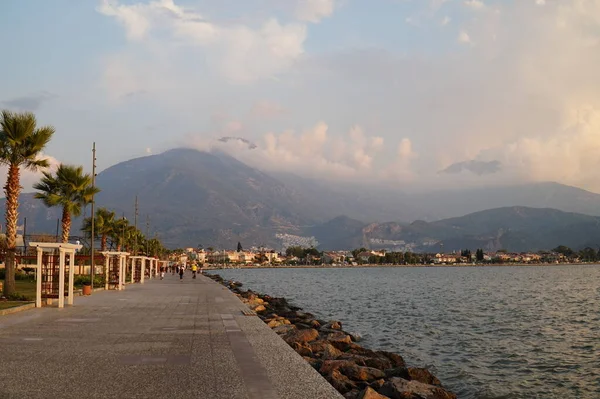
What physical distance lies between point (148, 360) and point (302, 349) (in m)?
5.95

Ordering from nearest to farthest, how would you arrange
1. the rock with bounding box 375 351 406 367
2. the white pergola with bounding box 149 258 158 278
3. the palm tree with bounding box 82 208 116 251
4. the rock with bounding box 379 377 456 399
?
the rock with bounding box 379 377 456 399 → the rock with bounding box 375 351 406 367 → the palm tree with bounding box 82 208 116 251 → the white pergola with bounding box 149 258 158 278

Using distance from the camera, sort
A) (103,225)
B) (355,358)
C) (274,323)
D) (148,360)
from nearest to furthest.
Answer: (148,360)
(355,358)
(274,323)
(103,225)

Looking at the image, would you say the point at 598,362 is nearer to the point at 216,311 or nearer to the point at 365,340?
the point at 365,340

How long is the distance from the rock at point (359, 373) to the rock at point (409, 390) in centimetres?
94

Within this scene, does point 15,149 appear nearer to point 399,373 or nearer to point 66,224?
point 66,224

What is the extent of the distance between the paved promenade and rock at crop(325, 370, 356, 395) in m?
0.82

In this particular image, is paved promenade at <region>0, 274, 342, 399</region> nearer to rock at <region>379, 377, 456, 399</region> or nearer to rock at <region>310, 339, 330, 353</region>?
rock at <region>310, 339, 330, 353</region>

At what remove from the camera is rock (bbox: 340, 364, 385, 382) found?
46.5ft

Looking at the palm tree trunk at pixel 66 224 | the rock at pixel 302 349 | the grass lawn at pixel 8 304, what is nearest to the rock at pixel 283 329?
the rock at pixel 302 349

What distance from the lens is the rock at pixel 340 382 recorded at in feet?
41.5

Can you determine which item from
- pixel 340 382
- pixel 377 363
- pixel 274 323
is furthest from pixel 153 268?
pixel 340 382

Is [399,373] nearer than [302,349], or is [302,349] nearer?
[399,373]

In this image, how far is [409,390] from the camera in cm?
1284

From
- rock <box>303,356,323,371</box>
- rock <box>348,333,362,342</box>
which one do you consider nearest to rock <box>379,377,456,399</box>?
rock <box>303,356,323,371</box>
